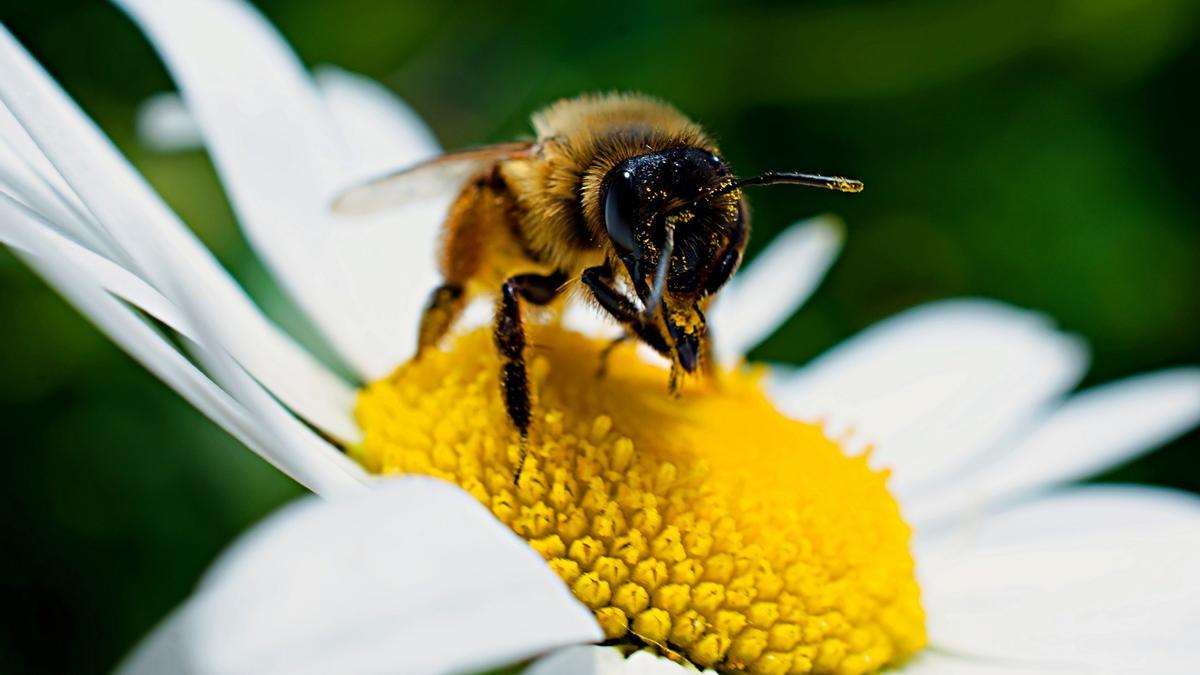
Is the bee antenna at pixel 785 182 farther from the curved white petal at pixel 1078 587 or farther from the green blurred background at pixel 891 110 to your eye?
the green blurred background at pixel 891 110

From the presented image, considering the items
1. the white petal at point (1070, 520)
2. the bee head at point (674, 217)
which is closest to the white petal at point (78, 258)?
the bee head at point (674, 217)

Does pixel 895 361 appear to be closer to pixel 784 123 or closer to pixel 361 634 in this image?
pixel 784 123

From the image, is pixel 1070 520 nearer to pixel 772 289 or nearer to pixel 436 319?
pixel 772 289

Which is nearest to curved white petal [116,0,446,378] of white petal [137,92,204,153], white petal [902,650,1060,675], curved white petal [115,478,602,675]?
white petal [137,92,204,153]

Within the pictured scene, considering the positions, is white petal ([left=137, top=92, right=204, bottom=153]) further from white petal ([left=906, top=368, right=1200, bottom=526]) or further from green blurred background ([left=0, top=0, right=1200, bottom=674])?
white petal ([left=906, top=368, right=1200, bottom=526])


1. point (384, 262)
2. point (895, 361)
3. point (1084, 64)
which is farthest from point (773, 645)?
point (1084, 64)
